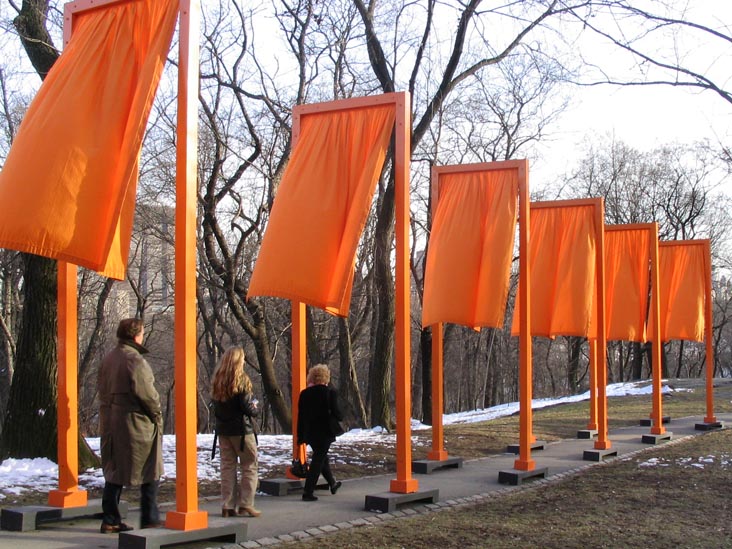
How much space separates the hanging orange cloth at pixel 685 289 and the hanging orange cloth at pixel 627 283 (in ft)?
7.17

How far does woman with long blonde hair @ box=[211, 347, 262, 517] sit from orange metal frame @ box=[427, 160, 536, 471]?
4532mm

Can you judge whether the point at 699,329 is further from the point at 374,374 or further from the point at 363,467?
the point at 363,467

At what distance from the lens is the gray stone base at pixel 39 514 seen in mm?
8117

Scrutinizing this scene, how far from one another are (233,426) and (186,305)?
1.87m

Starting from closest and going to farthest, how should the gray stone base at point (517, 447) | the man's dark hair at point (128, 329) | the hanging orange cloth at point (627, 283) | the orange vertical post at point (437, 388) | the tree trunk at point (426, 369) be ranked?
the man's dark hair at point (128, 329) < the orange vertical post at point (437, 388) < the gray stone base at point (517, 447) < the hanging orange cloth at point (627, 283) < the tree trunk at point (426, 369)

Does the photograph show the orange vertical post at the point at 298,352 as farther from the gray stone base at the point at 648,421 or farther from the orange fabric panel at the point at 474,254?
the gray stone base at the point at 648,421

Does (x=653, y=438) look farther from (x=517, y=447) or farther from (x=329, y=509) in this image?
(x=329, y=509)

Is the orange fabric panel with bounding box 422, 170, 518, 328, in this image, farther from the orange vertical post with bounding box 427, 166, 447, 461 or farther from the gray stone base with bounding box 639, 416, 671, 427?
the gray stone base with bounding box 639, 416, 671, 427

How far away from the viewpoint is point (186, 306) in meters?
7.56

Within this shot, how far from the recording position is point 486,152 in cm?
3631

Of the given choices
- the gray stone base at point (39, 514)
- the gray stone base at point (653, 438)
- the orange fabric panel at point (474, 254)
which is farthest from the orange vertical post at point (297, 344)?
the gray stone base at point (653, 438)

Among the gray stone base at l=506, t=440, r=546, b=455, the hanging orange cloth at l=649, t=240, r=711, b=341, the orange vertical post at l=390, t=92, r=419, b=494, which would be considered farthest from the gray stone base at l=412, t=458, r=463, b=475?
the hanging orange cloth at l=649, t=240, r=711, b=341

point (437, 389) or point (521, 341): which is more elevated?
point (521, 341)

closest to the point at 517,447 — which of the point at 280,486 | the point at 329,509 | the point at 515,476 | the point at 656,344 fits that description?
the point at 515,476
